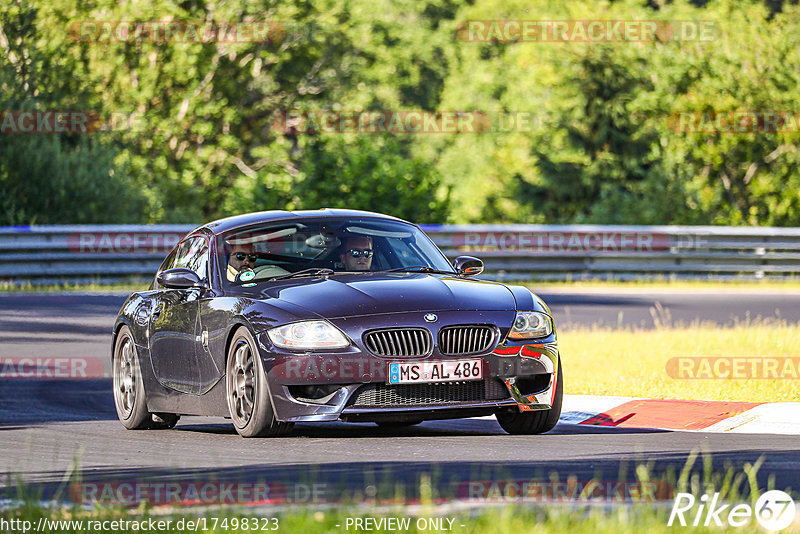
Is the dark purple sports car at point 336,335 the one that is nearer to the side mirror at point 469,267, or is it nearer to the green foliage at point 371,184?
the side mirror at point 469,267

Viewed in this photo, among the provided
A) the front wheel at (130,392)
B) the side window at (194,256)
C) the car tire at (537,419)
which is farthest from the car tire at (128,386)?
the car tire at (537,419)

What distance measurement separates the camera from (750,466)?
7.69 m

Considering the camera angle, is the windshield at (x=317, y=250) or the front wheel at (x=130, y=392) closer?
the windshield at (x=317, y=250)

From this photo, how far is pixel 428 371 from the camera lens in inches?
356

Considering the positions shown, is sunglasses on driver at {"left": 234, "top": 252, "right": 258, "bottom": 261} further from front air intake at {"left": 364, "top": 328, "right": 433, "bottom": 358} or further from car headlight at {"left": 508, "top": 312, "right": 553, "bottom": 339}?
car headlight at {"left": 508, "top": 312, "right": 553, "bottom": 339}

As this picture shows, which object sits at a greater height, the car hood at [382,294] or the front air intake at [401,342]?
the car hood at [382,294]

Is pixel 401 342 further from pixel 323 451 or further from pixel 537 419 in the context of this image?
pixel 537 419

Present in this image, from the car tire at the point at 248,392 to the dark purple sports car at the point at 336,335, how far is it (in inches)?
0.4

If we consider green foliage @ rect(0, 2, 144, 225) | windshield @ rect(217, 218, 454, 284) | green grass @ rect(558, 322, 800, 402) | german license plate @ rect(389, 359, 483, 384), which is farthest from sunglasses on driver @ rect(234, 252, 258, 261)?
green foliage @ rect(0, 2, 144, 225)

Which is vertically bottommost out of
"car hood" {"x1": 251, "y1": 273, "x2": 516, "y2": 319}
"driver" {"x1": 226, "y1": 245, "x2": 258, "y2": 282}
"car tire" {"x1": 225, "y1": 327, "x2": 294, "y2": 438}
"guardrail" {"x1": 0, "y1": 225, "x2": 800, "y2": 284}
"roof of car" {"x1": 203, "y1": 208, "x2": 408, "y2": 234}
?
"guardrail" {"x1": 0, "y1": 225, "x2": 800, "y2": 284}

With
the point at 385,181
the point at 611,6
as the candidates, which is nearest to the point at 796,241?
the point at 385,181

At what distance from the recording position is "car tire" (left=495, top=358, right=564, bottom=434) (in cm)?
964

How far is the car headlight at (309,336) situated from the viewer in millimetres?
9031

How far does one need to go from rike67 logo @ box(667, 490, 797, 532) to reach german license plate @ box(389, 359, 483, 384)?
295cm
